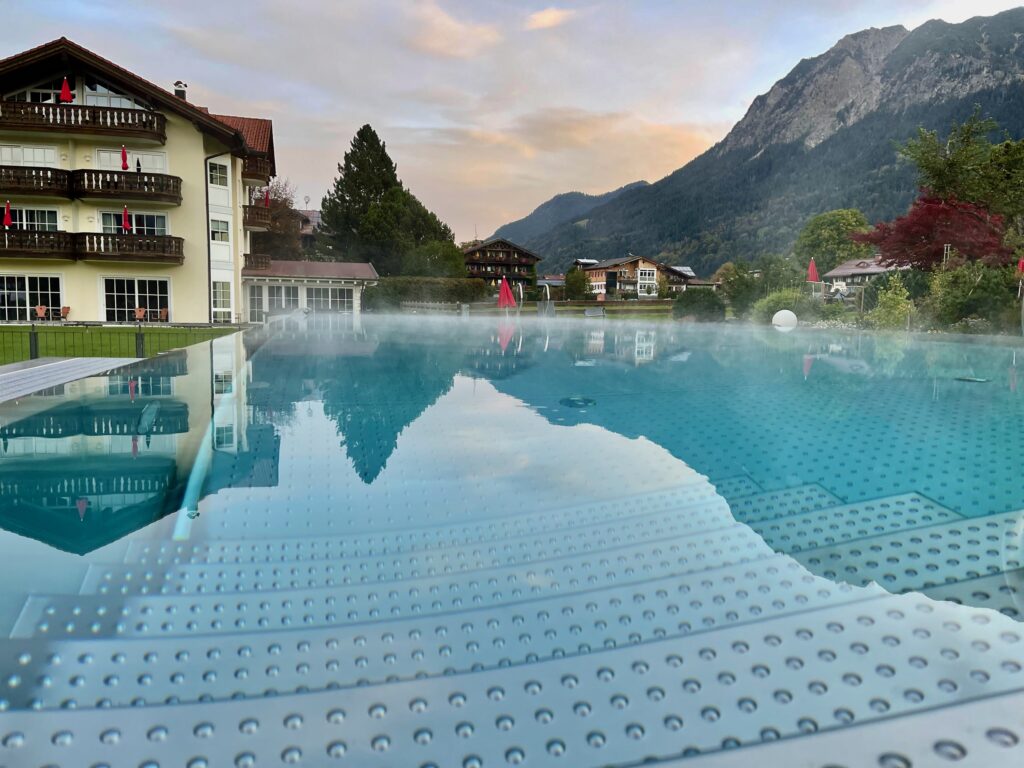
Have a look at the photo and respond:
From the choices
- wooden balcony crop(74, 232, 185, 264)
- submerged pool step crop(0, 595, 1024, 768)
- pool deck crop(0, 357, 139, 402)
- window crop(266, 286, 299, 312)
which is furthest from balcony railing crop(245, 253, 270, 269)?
submerged pool step crop(0, 595, 1024, 768)

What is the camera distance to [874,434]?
5754mm

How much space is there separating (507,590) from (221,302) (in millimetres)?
25456

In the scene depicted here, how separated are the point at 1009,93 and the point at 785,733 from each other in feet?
426

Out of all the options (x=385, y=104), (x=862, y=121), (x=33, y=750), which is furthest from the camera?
(x=862, y=121)

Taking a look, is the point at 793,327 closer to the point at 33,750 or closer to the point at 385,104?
the point at 385,104

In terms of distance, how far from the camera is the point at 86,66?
22.8 m

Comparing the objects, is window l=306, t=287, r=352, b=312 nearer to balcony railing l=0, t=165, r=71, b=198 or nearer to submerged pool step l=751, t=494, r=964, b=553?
balcony railing l=0, t=165, r=71, b=198

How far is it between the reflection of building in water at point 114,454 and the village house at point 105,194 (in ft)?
58.6

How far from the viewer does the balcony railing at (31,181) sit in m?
22.2

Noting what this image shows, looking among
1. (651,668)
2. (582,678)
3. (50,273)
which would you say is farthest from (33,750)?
(50,273)

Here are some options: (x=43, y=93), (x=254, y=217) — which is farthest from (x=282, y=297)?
(x=43, y=93)

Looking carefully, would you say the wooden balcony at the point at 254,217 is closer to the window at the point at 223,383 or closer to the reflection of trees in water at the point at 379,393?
the reflection of trees in water at the point at 379,393

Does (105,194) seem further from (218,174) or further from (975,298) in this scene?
(975,298)

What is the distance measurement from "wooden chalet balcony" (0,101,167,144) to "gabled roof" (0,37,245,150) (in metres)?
0.73
